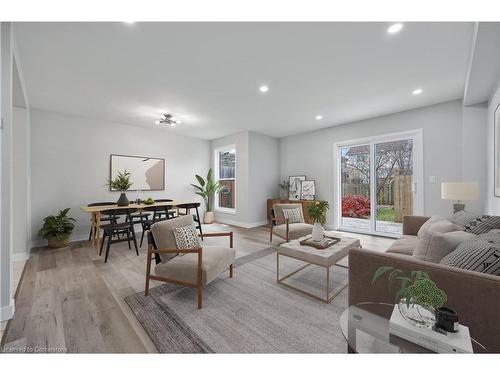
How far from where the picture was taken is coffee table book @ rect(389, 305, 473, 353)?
88 cm

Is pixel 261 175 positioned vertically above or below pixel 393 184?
above

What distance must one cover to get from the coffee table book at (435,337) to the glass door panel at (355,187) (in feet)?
14.2

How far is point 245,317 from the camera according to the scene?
6.01 feet

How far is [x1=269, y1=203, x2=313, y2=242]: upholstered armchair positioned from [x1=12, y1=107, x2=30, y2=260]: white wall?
13.6 feet

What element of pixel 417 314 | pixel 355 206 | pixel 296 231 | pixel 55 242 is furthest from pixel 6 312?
pixel 355 206

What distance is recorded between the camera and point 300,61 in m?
2.50

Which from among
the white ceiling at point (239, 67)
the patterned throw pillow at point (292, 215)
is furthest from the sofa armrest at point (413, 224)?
the white ceiling at point (239, 67)

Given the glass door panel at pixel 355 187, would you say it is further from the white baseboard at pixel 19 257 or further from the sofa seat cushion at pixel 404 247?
the white baseboard at pixel 19 257

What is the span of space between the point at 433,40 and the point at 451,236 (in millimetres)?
2005

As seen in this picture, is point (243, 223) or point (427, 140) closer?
point (427, 140)

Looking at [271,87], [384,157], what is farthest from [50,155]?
[384,157]

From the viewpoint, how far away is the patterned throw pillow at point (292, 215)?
4164 millimetres

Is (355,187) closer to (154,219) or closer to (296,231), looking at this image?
(296,231)

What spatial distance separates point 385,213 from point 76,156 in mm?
6892
